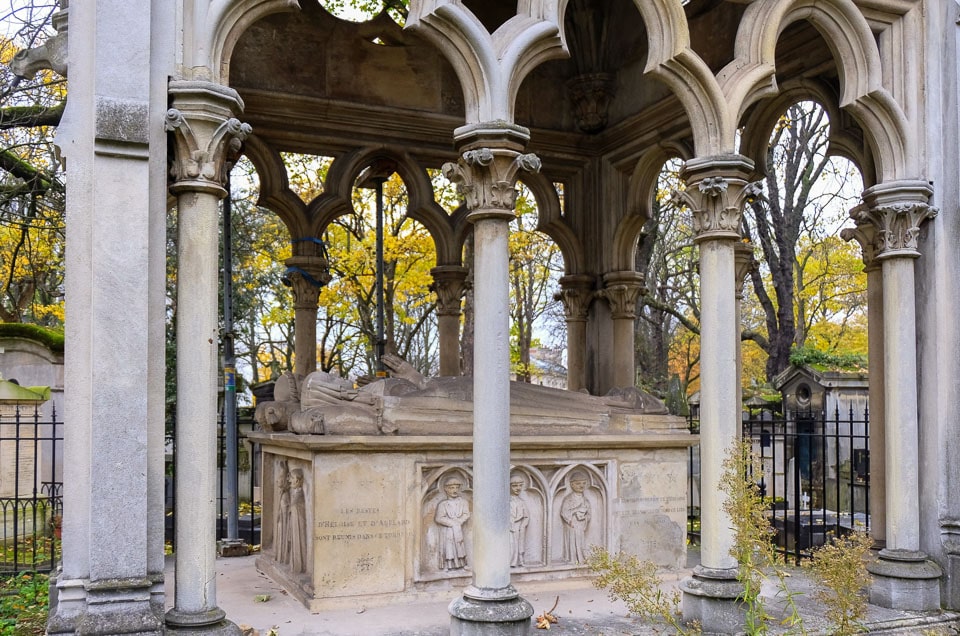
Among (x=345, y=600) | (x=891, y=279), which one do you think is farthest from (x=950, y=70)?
(x=345, y=600)

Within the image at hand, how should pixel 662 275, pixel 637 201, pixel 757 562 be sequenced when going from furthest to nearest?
pixel 662 275 → pixel 637 201 → pixel 757 562

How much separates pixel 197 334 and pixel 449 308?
202 inches

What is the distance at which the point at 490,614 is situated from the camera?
17.2 ft

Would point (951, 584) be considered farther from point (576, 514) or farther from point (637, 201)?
point (637, 201)

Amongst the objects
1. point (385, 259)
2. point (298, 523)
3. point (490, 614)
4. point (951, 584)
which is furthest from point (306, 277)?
point (385, 259)

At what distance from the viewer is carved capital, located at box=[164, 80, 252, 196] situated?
187 inches

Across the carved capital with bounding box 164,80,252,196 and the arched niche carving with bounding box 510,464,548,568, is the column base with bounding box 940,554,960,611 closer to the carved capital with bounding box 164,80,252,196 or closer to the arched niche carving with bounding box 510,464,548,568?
the arched niche carving with bounding box 510,464,548,568

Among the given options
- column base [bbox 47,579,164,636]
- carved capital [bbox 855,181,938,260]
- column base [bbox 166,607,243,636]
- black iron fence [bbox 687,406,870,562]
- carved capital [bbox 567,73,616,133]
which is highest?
carved capital [bbox 567,73,616,133]

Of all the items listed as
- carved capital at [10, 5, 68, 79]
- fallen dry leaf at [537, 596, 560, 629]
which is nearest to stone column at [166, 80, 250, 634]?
carved capital at [10, 5, 68, 79]

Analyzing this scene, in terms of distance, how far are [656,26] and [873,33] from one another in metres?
2.14

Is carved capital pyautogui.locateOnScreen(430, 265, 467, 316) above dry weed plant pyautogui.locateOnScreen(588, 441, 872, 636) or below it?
above

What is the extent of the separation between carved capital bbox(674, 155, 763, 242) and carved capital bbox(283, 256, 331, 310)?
424 cm

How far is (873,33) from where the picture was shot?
706cm

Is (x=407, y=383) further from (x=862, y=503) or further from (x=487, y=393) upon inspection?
(x=862, y=503)
